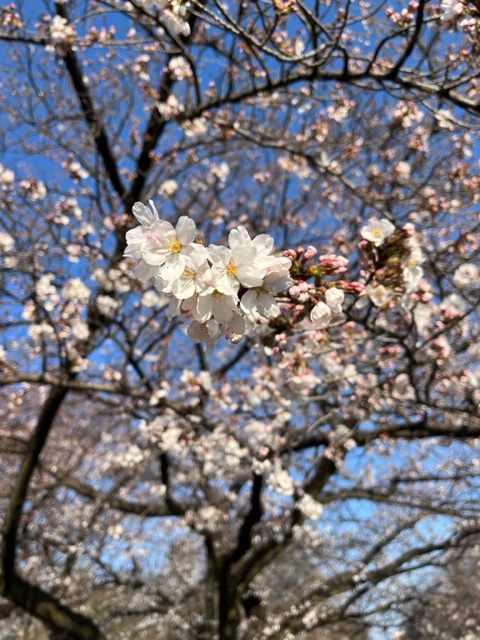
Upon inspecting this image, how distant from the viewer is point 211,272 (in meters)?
0.96

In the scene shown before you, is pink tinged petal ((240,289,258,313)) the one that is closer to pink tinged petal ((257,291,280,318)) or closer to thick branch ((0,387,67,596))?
pink tinged petal ((257,291,280,318))

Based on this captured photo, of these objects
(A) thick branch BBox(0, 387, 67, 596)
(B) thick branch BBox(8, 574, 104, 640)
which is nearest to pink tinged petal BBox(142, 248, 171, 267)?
(A) thick branch BBox(0, 387, 67, 596)

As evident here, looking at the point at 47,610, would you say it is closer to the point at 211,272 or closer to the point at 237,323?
the point at 237,323

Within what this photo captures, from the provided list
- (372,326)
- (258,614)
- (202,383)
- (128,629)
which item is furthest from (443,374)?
(128,629)

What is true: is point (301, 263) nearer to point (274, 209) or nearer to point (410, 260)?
point (410, 260)

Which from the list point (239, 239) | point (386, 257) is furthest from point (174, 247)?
point (386, 257)

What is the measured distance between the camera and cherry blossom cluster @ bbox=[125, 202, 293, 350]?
0.97m

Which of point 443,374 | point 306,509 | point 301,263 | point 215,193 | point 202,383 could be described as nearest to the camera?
point 301,263

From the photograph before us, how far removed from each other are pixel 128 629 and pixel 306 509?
6.09m

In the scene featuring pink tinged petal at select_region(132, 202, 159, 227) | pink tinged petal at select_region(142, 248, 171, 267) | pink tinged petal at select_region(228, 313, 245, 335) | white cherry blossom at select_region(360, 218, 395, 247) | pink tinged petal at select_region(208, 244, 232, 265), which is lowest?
pink tinged petal at select_region(228, 313, 245, 335)

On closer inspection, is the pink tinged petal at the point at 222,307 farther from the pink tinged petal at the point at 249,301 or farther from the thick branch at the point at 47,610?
the thick branch at the point at 47,610

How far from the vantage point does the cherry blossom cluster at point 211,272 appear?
97 cm

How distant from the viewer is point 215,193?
6.34 metres

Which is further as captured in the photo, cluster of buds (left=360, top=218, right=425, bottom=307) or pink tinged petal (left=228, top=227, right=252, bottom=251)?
cluster of buds (left=360, top=218, right=425, bottom=307)
